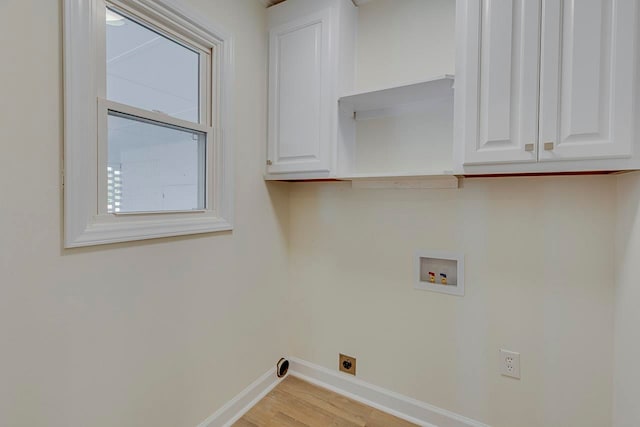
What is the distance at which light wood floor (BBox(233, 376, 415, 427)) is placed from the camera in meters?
1.68

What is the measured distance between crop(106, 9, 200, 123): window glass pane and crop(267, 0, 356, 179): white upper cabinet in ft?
1.58

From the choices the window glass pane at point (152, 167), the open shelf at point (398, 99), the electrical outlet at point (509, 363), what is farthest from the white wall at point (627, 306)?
the window glass pane at point (152, 167)

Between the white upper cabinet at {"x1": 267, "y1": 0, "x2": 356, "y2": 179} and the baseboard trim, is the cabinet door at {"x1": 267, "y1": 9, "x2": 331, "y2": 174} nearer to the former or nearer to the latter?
the white upper cabinet at {"x1": 267, "y1": 0, "x2": 356, "y2": 179}

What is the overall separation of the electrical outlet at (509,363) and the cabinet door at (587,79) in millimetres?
973

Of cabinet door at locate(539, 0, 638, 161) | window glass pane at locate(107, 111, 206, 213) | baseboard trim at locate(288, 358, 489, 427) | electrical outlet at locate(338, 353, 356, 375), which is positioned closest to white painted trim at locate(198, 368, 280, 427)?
baseboard trim at locate(288, 358, 489, 427)

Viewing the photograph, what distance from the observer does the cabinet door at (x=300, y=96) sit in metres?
1.67

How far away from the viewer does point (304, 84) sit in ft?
5.70

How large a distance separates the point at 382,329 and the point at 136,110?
172 centimetres

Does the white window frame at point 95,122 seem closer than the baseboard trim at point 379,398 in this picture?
Yes

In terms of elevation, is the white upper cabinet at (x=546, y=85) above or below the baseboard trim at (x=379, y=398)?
above

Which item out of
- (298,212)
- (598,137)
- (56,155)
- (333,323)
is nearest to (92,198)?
(56,155)

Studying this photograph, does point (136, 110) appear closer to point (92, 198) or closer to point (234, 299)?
point (92, 198)

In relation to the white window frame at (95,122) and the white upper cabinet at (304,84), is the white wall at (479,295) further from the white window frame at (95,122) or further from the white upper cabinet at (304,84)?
the white window frame at (95,122)

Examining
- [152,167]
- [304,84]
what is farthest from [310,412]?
[304,84]
